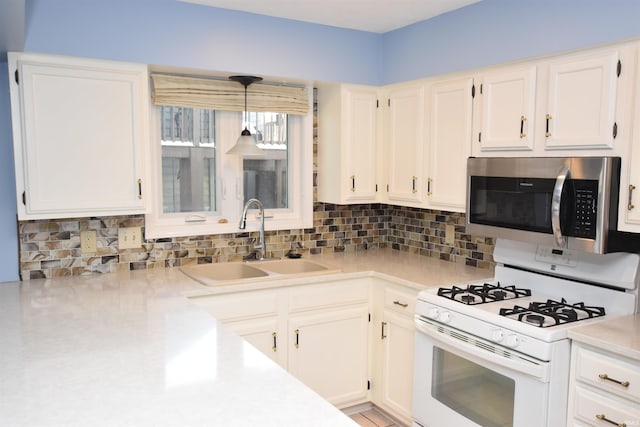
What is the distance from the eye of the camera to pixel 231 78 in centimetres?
322

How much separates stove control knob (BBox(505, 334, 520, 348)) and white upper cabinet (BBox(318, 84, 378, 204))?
5.03 feet

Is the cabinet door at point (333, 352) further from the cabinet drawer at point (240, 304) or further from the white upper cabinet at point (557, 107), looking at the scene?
the white upper cabinet at point (557, 107)

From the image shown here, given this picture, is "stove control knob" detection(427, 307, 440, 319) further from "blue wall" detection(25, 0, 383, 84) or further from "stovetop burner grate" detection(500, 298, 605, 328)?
"blue wall" detection(25, 0, 383, 84)

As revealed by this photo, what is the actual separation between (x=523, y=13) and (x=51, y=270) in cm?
271

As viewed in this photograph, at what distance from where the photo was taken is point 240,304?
2770mm

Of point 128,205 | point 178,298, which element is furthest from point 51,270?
point 178,298

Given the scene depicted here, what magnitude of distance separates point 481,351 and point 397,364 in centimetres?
81

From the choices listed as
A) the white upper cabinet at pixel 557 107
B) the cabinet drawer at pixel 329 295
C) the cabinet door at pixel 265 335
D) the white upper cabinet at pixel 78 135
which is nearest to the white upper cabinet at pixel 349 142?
the cabinet drawer at pixel 329 295

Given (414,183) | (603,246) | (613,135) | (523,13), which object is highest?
(523,13)

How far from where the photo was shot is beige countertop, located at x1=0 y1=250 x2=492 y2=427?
133cm

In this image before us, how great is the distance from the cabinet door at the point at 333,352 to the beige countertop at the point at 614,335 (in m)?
1.34

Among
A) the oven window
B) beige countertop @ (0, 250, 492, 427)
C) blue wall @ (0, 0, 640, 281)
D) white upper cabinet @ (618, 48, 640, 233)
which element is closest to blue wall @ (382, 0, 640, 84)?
blue wall @ (0, 0, 640, 281)

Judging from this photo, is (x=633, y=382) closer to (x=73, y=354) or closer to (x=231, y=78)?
(x=73, y=354)

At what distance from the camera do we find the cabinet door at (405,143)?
10.4 ft
